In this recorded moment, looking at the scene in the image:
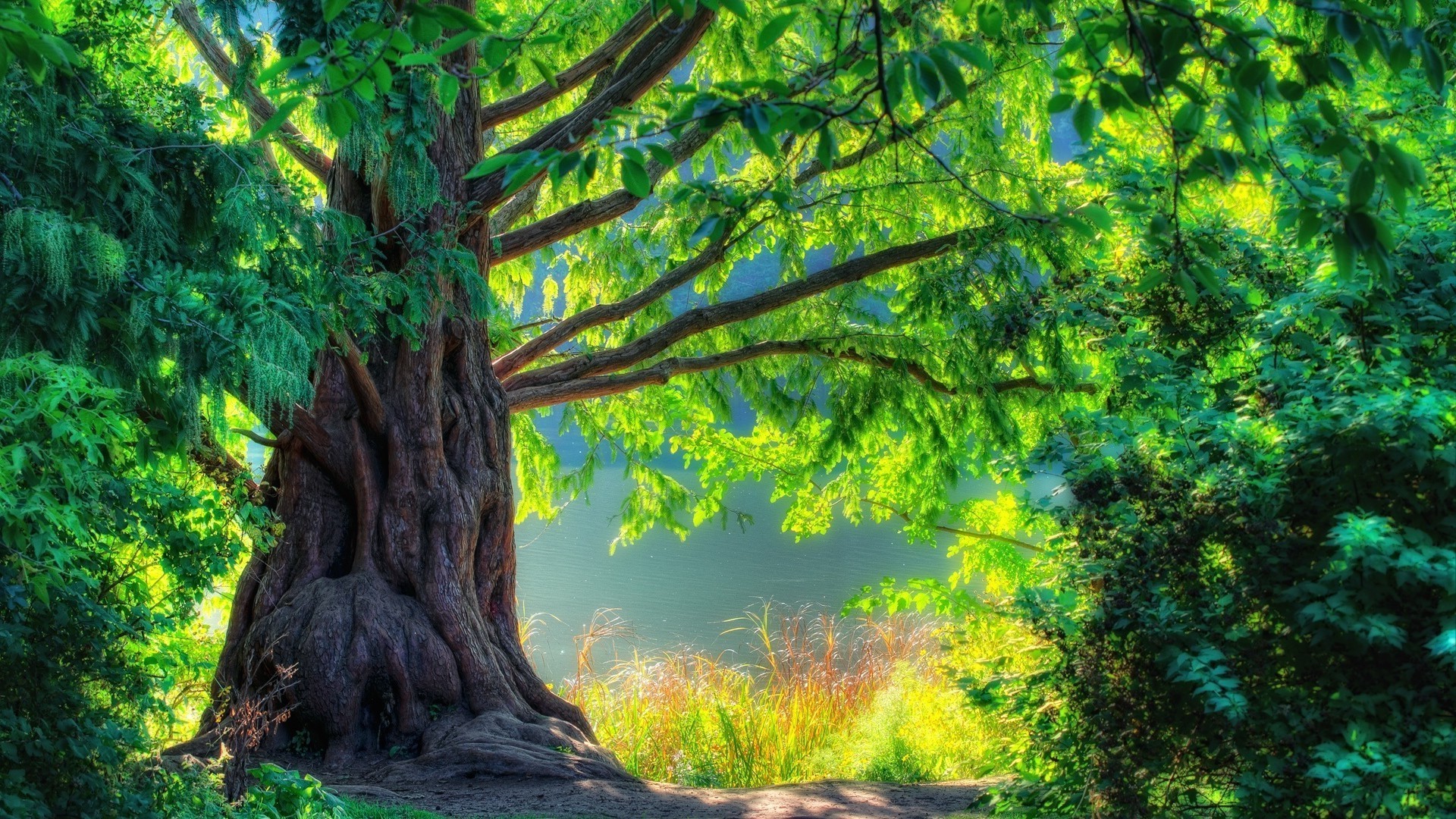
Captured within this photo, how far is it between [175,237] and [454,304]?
1.98 meters

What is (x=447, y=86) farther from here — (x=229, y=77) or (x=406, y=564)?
(x=229, y=77)

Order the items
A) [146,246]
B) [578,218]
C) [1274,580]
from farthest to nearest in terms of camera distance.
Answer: [578,218], [146,246], [1274,580]

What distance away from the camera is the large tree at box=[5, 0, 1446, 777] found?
6.09ft

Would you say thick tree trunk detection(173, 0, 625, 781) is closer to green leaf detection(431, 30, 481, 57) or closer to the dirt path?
the dirt path

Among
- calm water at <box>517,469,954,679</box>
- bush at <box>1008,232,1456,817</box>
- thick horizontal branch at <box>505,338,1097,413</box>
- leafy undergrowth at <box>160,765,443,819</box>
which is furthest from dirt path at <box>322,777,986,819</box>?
calm water at <box>517,469,954,679</box>

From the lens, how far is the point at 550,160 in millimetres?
1691

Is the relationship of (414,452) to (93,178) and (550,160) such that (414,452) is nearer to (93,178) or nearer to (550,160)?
(93,178)

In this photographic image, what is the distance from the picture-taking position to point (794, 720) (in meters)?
7.24

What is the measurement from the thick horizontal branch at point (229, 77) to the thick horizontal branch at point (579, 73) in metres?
0.95

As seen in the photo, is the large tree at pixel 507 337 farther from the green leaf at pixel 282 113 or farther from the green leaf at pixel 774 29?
the green leaf at pixel 774 29

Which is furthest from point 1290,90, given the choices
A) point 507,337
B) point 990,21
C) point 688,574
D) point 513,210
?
point 688,574

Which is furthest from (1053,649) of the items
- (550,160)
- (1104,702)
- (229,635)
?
(229,635)

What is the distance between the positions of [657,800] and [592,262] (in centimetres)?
441

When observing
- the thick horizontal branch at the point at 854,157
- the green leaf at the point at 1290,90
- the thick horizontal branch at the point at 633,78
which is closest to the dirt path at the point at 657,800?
the thick horizontal branch at the point at 854,157
